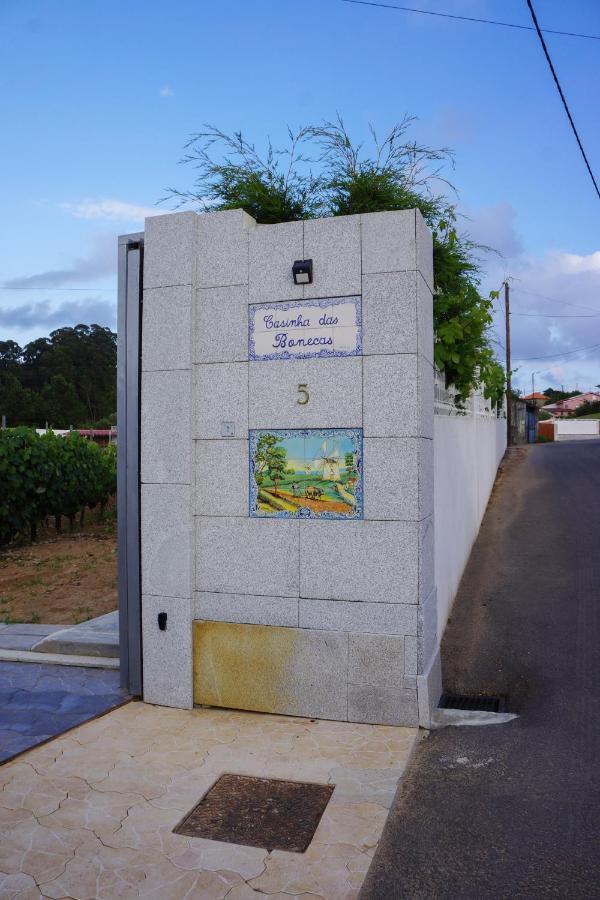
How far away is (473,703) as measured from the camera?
16.0ft

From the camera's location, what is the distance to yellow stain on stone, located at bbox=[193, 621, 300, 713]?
4.64 meters

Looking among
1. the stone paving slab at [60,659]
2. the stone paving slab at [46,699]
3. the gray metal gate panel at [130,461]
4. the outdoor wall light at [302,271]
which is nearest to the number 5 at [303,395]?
the outdoor wall light at [302,271]

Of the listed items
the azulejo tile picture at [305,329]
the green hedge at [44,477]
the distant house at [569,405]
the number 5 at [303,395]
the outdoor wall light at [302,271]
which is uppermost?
the distant house at [569,405]

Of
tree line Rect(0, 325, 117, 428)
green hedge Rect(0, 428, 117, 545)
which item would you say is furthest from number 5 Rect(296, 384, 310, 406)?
tree line Rect(0, 325, 117, 428)

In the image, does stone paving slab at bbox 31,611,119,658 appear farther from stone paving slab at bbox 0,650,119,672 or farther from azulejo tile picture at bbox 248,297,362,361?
azulejo tile picture at bbox 248,297,362,361

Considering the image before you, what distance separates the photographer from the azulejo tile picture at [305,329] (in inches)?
178

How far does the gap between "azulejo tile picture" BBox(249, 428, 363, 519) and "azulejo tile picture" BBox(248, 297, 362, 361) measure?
524 millimetres

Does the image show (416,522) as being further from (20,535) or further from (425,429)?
(20,535)

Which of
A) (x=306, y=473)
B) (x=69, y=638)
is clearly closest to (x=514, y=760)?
(x=306, y=473)

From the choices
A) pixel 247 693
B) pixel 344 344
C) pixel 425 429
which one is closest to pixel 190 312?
pixel 344 344

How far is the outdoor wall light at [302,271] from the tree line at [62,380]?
127 ft

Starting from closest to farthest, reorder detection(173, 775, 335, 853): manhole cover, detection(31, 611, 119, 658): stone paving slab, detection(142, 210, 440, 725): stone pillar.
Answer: detection(173, 775, 335, 853): manhole cover
detection(142, 210, 440, 725): stone pillar
detection(31, 611, 119, 658): stone paving slab

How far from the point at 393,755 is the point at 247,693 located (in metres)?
1.14

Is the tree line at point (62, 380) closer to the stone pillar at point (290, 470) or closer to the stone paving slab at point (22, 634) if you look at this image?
the stone paving slab at point (22, 634)
